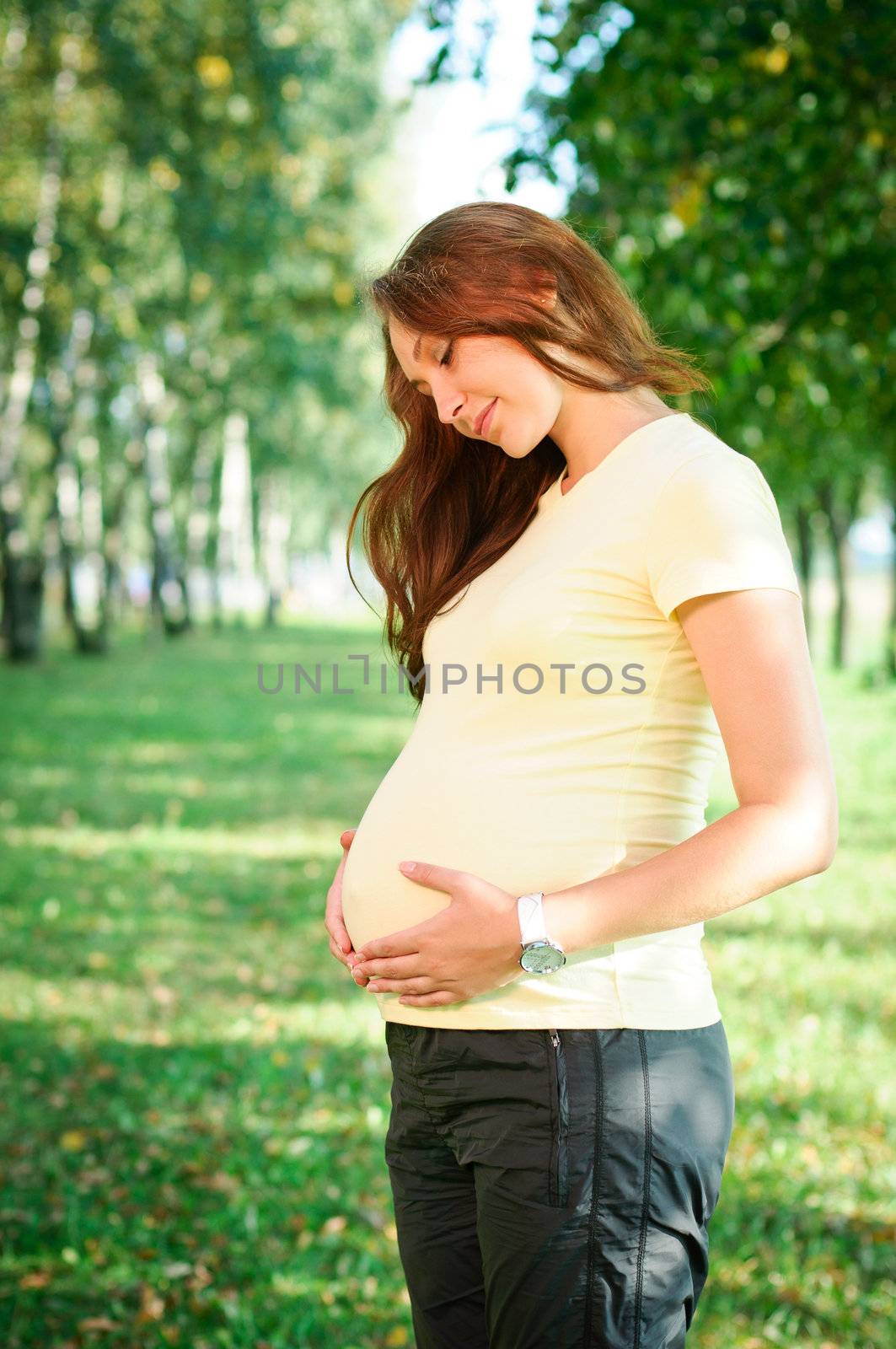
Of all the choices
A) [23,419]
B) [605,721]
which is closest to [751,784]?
[605,721]

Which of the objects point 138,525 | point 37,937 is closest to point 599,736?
point 37,937

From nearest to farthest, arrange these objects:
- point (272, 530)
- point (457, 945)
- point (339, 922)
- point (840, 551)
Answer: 1. point (457, 945)
2. point (339, 922)
3. point (840, 551)
4. point (272, 530)

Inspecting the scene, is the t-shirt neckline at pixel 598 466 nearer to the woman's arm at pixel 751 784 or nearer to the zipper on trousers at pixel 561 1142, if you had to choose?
the woman's arm at pixel 751 784

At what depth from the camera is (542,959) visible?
4.65ft

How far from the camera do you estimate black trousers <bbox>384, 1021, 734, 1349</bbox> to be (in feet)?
4.73

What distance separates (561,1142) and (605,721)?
0.49 metres

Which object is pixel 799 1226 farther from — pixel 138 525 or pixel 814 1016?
pixel 138 525

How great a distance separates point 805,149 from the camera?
4176mm

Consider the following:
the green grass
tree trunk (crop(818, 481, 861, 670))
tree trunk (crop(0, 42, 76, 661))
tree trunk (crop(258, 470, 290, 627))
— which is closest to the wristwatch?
the green grass

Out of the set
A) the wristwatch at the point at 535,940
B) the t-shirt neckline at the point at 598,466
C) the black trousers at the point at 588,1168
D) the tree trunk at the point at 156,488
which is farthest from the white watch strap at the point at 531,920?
the tree trunk at the point at 156,488

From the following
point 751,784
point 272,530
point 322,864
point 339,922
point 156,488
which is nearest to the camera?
point 751,784

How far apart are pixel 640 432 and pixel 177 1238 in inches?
109

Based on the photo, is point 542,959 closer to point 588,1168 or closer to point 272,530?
point 588,1168

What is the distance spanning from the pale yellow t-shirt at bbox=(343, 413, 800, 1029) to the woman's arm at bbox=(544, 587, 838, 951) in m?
0.06
